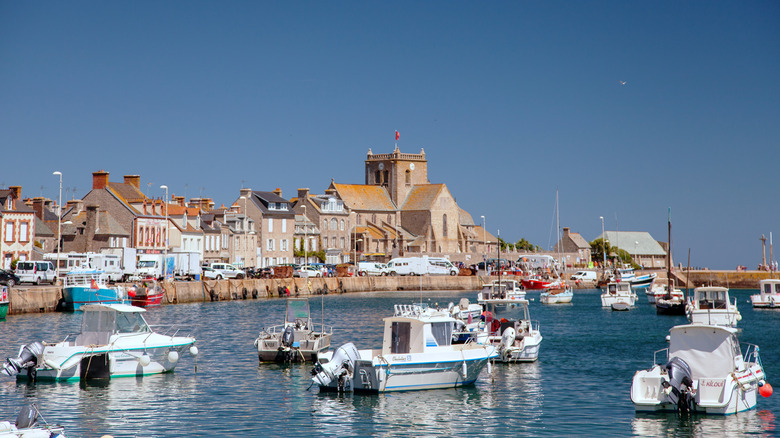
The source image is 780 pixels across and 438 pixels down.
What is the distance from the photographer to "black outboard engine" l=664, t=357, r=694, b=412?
24781 mm

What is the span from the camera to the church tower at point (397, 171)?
→ 154m

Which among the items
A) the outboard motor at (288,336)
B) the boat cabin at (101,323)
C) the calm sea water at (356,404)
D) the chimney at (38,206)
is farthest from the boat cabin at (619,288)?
the boat cabin at (101,323)

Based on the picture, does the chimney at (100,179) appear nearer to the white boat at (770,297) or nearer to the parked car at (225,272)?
the parked car at (225,272)

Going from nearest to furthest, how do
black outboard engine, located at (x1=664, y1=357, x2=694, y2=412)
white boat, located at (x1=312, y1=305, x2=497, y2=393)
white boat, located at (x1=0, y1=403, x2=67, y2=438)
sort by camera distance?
white boat, located at (x1=0, y1=403, x2=67, y2=438) → black outboard engine, located at (x1=664, y1=357, x2=694, y2=412) → white boat, located at (x1=312, y1=305, x2=497, y2=393)

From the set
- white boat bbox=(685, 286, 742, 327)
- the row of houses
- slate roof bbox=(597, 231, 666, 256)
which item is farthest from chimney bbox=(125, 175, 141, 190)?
slate roof bbox=(597, 231, 666, 256)

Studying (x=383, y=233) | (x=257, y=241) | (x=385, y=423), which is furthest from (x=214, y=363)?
(x=383, y=233)

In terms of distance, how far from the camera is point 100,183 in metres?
85.9

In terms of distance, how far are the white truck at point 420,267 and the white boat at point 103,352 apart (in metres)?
78.6

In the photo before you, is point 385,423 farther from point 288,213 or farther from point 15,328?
point 288,213

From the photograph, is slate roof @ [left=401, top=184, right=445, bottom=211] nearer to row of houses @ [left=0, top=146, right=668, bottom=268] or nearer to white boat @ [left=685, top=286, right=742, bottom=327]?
row of houses @ [left=0, top=146, right=668, bottom=268]

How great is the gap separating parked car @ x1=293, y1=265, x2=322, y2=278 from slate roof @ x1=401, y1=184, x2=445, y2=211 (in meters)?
47.4

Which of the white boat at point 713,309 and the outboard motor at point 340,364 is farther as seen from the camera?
the white boat at point 713,309

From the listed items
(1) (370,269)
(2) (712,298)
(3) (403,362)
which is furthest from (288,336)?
(1) (370,269)

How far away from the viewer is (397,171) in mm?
155125
